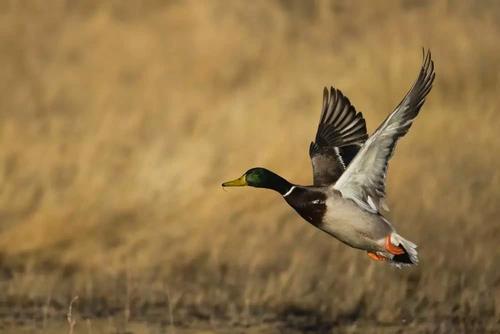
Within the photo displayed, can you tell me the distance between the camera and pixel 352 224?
1259 cm

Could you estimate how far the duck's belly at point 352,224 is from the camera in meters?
12.6

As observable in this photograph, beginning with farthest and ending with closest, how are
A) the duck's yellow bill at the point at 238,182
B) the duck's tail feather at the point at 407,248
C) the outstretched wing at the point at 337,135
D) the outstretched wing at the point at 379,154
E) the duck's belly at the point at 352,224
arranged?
1. the outstretched wing at the point at 337,135
2. the duck's yellow bill at the point at 238,182
3. the duck's tail feather at the point at 407,248
4. the duck's belly at the point at 352,224
5. the outstretched wing at the point at 379,154

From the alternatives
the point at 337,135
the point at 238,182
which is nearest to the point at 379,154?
the point at 238,182

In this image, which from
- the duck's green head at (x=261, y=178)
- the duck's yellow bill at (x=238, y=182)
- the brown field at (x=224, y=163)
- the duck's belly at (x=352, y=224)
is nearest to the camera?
the duck's belly at (x=352, y=224)

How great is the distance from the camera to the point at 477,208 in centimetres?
1616

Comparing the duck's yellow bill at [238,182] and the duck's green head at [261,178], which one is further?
the duck's green head at [261,178]

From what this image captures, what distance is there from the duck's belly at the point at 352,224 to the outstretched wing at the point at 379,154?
8 centimetres

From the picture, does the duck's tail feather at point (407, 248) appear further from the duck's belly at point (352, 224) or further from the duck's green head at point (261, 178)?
the duck's green head at point (261, 178)

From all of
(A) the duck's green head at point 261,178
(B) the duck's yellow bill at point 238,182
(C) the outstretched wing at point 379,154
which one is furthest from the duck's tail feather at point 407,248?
(B) the duck's yellow bill at point 238,182

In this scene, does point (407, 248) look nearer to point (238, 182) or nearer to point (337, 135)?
point (238, 182)

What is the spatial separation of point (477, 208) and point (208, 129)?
259 centimetres

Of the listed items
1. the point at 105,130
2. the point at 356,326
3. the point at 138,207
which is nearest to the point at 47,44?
the point at 105,130

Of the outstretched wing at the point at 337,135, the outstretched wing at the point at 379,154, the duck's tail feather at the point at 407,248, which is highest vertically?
the outstretched wing at the point at 337,135

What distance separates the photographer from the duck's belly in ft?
41.2
